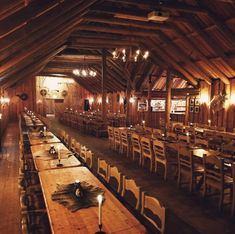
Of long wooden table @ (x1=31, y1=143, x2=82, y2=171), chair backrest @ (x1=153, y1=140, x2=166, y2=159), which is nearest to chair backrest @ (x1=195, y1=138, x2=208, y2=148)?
chair backrest @ (x1=153, y1=140, x2=166, y2=159)

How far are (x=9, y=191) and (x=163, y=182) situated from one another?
150 inches

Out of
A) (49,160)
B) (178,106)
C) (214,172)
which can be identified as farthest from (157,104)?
(49,160)

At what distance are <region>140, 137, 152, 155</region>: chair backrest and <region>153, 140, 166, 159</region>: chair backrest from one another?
22 cm

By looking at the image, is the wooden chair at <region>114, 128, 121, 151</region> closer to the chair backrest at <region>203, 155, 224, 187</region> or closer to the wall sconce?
the chair backrest at <region>203, 155, 224, 187</region>

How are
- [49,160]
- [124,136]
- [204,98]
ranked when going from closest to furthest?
1. [49,160]
2. [124,136]
3. [204,98]

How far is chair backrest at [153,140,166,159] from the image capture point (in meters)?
6.12

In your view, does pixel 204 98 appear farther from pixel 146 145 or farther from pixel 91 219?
pixel 91 219

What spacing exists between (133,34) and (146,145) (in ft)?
19.7

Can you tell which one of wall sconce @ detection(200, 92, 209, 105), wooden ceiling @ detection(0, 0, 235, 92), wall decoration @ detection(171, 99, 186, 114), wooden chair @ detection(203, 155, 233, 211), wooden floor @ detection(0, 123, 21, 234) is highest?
wooden ceiling @ detection(0, 0, 235, 92)

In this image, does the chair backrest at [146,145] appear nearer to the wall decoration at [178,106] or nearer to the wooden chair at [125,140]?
the wooden chair at [125,140]

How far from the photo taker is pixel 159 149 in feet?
20.9

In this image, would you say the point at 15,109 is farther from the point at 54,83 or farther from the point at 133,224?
the point at 133,224

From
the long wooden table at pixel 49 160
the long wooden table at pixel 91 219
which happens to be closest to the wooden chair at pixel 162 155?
the long wooden table at pixel 49 160

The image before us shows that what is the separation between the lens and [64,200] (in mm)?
2949
